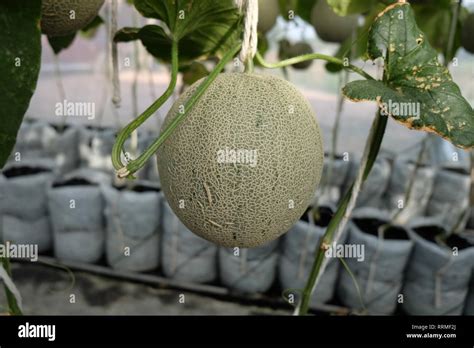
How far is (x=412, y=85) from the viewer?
420 millimetres

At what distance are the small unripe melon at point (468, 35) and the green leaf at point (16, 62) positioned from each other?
1.02 metres

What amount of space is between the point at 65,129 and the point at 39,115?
1800mm

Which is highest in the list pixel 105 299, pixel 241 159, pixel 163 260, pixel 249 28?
pixel 249 28

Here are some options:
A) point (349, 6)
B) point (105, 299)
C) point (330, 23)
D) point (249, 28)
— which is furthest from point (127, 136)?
point (105, 299)

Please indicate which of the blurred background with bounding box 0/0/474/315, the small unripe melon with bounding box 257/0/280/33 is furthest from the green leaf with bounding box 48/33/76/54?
the blurred background with bounding box 0/0/474/315

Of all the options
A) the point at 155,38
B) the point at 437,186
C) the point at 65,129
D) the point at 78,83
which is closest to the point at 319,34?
the point at 155,38

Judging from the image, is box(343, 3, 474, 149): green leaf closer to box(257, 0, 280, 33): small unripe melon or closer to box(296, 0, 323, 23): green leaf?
box(257, 0, 280, 33): small unripe melon

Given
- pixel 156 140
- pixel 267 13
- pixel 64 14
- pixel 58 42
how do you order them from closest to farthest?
pixel 156 140
pixel 64 14
pixel 58 42
pixel 267 13

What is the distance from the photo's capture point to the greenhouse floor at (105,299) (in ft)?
5.61

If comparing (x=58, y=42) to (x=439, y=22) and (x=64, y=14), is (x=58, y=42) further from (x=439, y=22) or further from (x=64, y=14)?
(x=439, y=22)

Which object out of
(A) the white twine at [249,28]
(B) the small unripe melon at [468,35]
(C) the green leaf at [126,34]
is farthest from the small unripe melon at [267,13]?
(A) the white twine at [249,28]

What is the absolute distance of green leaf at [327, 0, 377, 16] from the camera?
2.31 ft

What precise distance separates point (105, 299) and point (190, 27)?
1550 mm

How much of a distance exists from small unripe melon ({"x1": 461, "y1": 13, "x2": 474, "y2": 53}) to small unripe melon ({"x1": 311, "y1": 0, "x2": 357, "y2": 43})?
271mm
